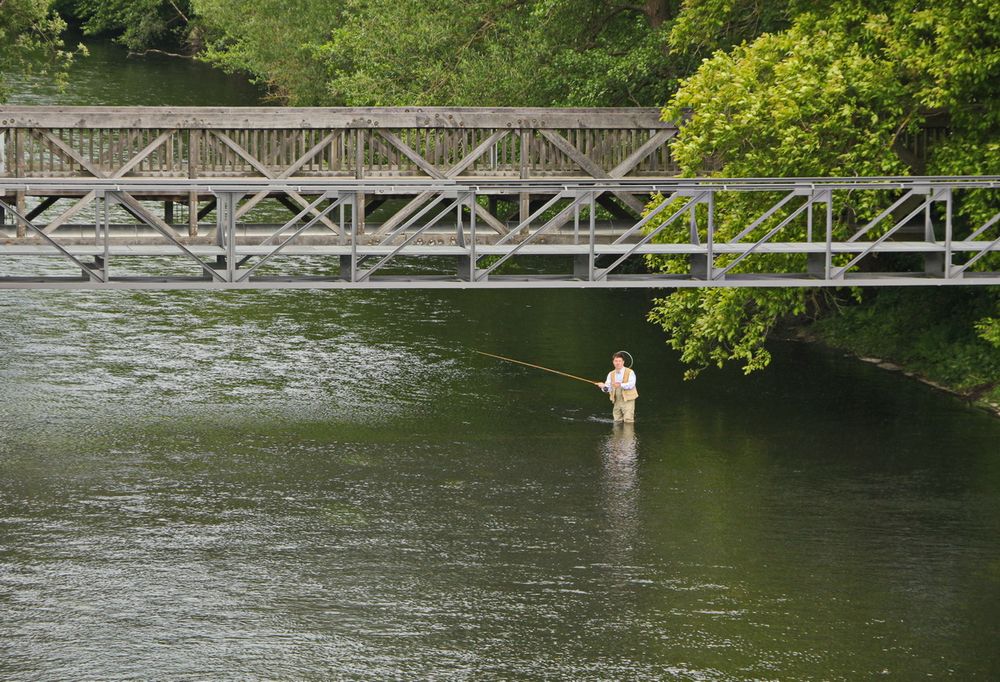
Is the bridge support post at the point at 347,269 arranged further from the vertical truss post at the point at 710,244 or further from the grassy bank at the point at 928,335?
the grassy bank at the point at 928,335

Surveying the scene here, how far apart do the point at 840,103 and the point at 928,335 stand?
246 inches

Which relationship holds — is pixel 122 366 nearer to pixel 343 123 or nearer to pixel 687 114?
pixel 343 123

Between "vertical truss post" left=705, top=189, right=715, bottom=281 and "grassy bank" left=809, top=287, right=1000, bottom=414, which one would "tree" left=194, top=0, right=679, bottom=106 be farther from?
"vertical truss post" left=705, top=189, right=715, bottom=281

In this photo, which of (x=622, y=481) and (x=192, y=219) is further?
(x=192, y=219)

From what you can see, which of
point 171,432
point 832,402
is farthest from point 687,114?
point 171,432

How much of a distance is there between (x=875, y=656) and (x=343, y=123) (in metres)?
14.4

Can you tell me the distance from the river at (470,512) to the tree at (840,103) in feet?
8.85

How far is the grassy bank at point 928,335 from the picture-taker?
1131 inches

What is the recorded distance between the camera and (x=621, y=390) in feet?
84.9

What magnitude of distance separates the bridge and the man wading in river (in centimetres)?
160

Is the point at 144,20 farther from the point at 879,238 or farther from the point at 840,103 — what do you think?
the point at 879,238

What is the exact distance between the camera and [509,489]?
2278 centimetres

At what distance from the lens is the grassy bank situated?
28719 mm

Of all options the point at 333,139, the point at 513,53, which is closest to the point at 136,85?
the point at 513,53
